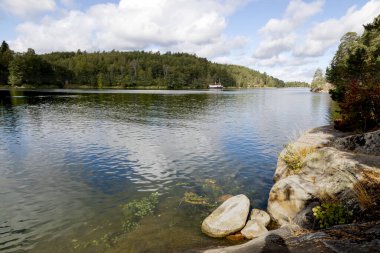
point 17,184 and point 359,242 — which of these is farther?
point 17,184

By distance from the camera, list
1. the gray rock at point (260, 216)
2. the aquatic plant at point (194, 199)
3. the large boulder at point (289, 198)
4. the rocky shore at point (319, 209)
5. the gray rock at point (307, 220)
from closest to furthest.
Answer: the rocky shore at point (319, 209), the gray rock at point (307, 220), the large boulder at point (289, 198), the gray rock at point (260, 216), the aquatic plant at point (194, 199)

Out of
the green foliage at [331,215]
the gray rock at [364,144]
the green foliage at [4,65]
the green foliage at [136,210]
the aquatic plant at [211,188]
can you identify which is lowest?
the green foliage at [136,210]

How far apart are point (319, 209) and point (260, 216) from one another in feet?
12.2

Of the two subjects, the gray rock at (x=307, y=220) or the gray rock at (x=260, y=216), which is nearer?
the gray rock at (x=307, y=220)

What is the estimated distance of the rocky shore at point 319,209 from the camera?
8898mm

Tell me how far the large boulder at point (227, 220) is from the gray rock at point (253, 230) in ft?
0.91


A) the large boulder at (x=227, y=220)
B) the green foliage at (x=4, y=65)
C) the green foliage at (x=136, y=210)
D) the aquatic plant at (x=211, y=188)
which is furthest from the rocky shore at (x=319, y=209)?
the green foliage at (x=4, y=65)

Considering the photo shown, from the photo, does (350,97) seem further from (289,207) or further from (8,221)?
(8,221)

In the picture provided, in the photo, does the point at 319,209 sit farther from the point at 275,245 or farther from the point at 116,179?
the point at 116,179

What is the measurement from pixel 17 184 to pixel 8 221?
5455 millimetres

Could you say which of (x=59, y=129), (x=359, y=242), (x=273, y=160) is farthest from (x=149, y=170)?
(x=59, y=129)

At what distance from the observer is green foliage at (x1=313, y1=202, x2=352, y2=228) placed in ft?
35.0

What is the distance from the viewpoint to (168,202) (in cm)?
1692

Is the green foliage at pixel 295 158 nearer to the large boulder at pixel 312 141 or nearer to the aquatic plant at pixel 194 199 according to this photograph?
the large boulder at pixel 312 141
